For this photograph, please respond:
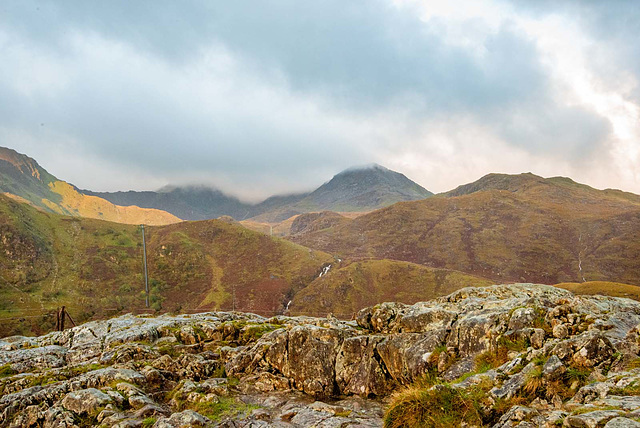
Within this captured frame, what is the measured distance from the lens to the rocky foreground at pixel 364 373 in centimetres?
909

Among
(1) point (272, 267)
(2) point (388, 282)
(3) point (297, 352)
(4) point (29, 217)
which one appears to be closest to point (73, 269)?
(4) point (29, 217)

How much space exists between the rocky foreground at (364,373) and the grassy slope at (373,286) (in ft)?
292

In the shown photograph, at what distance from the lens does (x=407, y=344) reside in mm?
17172

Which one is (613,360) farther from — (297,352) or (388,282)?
(388,282)

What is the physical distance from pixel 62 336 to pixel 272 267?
118 metres

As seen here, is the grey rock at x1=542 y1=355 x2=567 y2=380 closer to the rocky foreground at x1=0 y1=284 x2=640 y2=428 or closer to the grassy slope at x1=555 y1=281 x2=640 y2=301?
the rocky foreground at x1=0 y1=284 x2=640 y2=428

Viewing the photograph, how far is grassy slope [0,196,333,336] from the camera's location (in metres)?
98.7

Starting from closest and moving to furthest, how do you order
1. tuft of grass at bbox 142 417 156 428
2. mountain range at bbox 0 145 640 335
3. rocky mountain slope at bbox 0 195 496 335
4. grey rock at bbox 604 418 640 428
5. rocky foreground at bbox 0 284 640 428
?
grey rock at bbox 604 418 640 428, rocky foreground at bbox 0 284 640 428, tuft of grass at bbox 142 417 156 428, rocky mountain slope at bbox 0 195 496 335, mountain range at bbox 0 145 640 335

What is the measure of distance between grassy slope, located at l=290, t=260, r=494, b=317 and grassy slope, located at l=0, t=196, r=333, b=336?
1128cm

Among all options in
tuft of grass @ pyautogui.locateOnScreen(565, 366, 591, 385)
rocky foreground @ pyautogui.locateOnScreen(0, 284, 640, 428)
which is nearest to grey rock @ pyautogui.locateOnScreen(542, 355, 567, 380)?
rocky foreground @ pyautogui.locateOnScreen(0, 284, 640, 428)

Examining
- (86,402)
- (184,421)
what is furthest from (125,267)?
(184,421)

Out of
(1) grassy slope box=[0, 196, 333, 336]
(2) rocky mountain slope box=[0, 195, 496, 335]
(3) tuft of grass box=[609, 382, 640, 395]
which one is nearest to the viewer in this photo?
(3) tuft of grass box=[609, 382, 640, 395]

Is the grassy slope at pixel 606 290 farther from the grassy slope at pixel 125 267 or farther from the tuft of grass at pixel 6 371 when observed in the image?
the tuft of grass at pixel 6 371

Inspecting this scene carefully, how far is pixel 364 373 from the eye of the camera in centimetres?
1747
